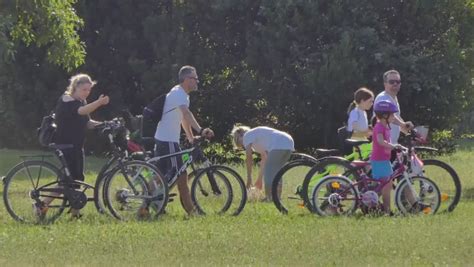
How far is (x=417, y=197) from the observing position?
11859 mm

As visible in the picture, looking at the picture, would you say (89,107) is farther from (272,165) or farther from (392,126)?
(392,126)

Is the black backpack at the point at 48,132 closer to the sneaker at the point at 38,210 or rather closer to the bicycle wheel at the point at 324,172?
the sneaker at the point at 38,210

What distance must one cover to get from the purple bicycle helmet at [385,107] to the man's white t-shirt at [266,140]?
6.57ft

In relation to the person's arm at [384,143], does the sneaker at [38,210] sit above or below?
below

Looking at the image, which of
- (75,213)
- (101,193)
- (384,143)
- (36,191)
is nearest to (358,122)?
(384,143)

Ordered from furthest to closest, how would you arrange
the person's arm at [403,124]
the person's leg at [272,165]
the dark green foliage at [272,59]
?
the dark green foliage at [272,59], the person's leg at [272,165], the person's arm at [403,124]

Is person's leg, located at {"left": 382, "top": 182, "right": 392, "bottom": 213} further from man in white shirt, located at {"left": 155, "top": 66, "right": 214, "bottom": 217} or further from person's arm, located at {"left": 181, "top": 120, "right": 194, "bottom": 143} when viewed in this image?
person's arm, located at {"left": 181, "top": 120, "right": 194, "bottom": 143}

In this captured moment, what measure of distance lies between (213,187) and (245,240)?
2.43m

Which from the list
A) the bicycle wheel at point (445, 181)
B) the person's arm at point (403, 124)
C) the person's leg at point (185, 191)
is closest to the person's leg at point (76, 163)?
the person's leg at point (185, 191)

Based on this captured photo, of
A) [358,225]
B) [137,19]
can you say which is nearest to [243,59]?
[137,19]

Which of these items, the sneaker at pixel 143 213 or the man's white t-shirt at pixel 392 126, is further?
the man's white t-shirt at pixel 392 126

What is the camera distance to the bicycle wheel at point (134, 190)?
466 inches

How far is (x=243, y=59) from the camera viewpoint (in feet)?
90.5

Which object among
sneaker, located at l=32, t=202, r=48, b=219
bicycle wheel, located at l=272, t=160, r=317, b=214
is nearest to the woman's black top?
sneaker, located at l=32, t=202, r=48, b=219
